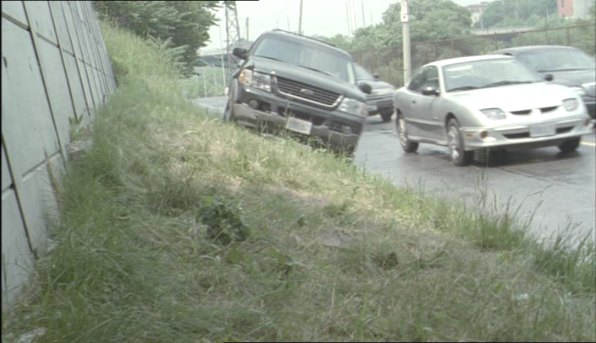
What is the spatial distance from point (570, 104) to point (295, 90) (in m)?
5.41

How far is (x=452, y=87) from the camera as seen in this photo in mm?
10922

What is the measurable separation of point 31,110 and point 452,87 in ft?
27.2

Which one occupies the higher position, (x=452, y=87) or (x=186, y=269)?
(x=186, y=269)

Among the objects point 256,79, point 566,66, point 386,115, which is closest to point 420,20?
point 256,79

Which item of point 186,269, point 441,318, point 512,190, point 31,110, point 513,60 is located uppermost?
point 31,110

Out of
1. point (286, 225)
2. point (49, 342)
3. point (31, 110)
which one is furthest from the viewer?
point (286, 225)

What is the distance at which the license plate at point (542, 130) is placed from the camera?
9.77 meters

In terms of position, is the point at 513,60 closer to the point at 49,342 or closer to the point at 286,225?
the point at 286,225

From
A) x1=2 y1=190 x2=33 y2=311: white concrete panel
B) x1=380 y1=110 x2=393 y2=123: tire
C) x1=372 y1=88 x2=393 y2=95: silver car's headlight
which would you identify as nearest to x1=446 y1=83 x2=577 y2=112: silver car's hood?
x1=372 y1=88 x2=393 y2=95: silver car's headlight

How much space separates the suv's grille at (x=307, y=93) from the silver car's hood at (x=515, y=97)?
9.63ft

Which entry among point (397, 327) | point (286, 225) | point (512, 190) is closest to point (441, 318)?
point (397, 327)

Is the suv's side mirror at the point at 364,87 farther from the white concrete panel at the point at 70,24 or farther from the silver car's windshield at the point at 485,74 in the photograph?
the white concrete panel at the point at 70,24

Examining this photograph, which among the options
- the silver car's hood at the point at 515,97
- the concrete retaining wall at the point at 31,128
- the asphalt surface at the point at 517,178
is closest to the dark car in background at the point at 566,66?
the asphalt surface at the point at 517,178

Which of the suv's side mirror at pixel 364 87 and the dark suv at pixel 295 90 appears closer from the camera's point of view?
the dark suv at pixel 295 90
